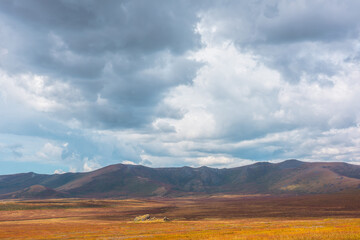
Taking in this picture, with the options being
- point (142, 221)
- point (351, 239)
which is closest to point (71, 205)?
point (142, 221)

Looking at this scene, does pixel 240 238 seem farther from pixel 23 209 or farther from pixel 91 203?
pixel 91 203

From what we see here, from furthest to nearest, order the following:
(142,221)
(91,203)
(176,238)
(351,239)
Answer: (91,203) → (142,221) → (176,238) → (351,239)

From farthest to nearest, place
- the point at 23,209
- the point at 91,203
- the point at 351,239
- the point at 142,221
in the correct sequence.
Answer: the point at 91,203, the point at 23,209, the point at 142,221, the point at 351,239

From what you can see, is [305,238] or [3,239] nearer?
[305,238]

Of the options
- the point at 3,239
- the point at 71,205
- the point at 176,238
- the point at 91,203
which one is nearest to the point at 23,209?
the point at 71,205

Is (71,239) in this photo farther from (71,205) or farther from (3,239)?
(71,205)

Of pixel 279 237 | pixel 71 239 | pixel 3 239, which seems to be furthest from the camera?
pixel 3 239

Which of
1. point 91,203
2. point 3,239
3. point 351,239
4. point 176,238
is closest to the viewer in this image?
point 351,239

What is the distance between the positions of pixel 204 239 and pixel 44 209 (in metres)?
135

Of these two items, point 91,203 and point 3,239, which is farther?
point 91,203

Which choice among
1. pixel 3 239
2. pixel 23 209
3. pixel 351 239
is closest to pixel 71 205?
pixel 23 209

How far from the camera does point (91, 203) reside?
192 metres

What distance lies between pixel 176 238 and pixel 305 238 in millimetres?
19246

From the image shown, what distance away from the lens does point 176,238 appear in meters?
48.6
